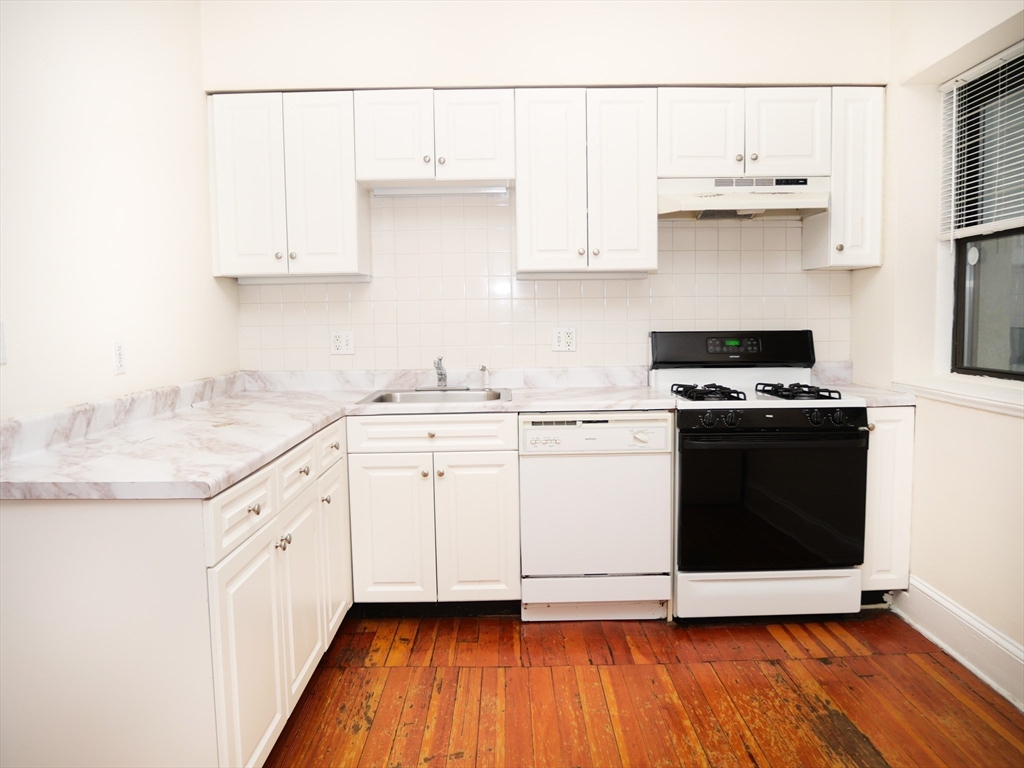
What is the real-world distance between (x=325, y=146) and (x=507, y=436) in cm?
144

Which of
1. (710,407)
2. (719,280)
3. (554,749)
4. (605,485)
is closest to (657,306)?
(719,280)

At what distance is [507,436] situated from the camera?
8.25ft

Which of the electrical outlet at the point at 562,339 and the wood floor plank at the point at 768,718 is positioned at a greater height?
the electrical outlet at the point at 562,339

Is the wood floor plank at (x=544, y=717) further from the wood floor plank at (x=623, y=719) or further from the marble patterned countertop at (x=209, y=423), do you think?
the marble patterned countertop at (x=209, y=423)

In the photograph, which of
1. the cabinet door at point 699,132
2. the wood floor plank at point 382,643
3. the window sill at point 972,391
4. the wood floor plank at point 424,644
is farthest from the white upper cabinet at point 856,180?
the wood floor plank at point 382,643

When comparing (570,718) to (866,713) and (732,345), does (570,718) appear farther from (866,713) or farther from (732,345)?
(732,345)

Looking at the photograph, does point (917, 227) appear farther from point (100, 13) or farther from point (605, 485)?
point (100, 13)

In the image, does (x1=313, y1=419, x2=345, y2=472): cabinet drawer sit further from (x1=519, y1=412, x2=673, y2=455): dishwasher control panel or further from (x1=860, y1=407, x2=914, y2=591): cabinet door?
(x1=860, y1=407, x2=914, y2=591): cabinet door

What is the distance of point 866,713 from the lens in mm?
1973

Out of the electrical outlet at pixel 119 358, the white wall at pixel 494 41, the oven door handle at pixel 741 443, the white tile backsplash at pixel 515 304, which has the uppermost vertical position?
the white wall at pixel 494 41

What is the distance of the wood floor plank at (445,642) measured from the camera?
7.61 feet

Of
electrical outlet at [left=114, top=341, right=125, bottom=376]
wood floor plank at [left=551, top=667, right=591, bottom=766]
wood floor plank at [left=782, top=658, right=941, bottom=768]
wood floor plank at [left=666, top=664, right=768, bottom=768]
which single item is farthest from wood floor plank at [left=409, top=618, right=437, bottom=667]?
electrical outlet at [left=114, top=341, right=125, bottom=376]

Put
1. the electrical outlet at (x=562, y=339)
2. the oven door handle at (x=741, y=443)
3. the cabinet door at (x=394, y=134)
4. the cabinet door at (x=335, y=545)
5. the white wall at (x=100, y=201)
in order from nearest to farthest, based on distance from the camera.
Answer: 1. the white wall at (x=100, y=201)
2. the cabinet door at (x=335, y=545)
3. the oven door handle at (x=741, y=443)
4. the cabinet door at (x=394, y=134)
5. the electrical outlet at (x=562, y=339)

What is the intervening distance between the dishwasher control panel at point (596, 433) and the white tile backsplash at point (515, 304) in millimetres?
613
